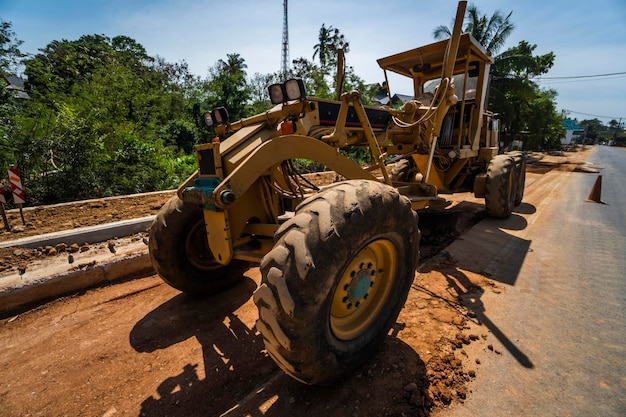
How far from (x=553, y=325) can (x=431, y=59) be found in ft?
15.8

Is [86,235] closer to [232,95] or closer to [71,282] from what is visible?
[71,282]

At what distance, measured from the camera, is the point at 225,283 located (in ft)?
11.7

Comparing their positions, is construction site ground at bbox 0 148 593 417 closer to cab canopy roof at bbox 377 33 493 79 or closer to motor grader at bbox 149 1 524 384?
motor grader at bbox 149 1 524 384

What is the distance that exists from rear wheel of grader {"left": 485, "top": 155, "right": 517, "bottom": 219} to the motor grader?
6.64ft

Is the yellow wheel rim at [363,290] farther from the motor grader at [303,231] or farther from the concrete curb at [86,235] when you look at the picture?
the concrete curb at [86,235]

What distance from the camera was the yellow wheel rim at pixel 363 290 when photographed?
218cm

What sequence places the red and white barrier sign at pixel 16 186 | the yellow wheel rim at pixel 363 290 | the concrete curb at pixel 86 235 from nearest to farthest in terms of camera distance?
the yellow wheel rim at pixel 363 290 → the concrete curb at pixel 86 235 → the red and white barrier sign at pixel 16 186

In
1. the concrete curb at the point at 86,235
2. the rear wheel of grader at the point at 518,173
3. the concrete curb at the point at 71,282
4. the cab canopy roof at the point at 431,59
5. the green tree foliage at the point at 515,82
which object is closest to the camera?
the concrete curb at the point at 71,282

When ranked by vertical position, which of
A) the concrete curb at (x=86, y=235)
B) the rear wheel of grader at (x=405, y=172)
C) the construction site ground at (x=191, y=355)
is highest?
the rear wheel of grader at (x=405, y=172)

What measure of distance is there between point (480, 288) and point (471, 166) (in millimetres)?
4113

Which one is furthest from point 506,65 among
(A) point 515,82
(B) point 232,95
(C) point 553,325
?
(C) point 553,325

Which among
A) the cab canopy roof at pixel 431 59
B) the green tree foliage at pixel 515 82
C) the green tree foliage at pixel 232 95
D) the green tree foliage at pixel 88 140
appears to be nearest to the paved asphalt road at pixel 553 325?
the cab canopy roof at pixel 431 59

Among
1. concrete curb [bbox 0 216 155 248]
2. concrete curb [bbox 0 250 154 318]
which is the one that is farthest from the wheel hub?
concrete curb [bbox 0 216 155 248]

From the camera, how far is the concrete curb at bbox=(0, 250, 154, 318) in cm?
331
